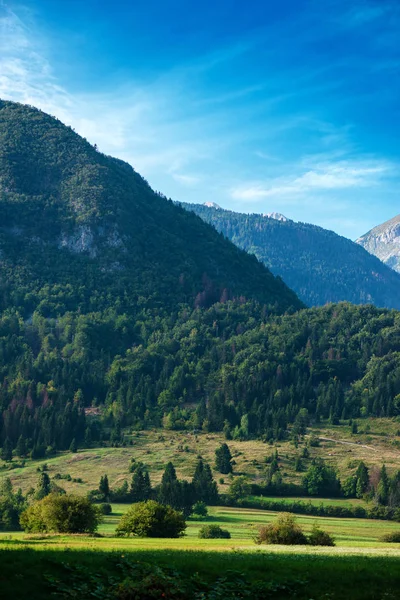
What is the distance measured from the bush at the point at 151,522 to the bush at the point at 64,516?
4773 mm

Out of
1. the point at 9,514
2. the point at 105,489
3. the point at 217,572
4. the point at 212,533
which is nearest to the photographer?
the point at 217,572

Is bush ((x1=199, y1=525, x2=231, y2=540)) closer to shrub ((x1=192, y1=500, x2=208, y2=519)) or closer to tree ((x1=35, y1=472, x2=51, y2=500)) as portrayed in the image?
shrub ((x1=192, y1=500, x2=208, y2=519))

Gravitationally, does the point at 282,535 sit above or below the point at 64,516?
above

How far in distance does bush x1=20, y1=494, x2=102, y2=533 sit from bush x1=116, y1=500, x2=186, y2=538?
4.77m

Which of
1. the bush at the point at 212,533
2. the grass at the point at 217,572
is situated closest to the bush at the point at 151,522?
the bush at the point at 212,533

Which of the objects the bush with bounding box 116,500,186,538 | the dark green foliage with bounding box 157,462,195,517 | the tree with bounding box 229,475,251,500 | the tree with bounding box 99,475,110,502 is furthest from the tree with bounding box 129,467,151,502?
the bush with bounding box 116,500,186,538

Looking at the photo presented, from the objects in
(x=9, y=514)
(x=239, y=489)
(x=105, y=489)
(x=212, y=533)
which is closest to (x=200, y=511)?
(x=105, y=489)

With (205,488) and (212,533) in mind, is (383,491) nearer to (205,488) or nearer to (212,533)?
(205,488)

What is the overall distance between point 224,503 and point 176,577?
486 ft

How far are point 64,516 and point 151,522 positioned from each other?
38.0ft

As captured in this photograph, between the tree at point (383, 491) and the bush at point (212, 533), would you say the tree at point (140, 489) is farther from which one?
the bush at point (212, 533)

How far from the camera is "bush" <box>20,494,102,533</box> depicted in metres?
88.8

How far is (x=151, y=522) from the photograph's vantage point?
8819 cm

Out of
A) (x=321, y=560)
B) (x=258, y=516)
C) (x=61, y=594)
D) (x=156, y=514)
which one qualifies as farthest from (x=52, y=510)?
(x=258, y=516)
